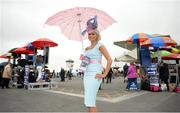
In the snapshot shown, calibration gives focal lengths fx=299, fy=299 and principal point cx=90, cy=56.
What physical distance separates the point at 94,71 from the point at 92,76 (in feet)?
0.30

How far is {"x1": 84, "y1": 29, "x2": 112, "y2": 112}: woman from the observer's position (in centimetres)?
480

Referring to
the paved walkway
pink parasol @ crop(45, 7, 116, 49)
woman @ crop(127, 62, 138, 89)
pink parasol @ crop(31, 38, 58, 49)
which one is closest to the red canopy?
pink parasol @ crop(31, 38, 58, 49)

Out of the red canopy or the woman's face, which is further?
the red canopy

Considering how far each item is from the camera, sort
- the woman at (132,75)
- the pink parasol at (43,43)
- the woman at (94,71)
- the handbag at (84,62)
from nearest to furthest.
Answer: the woman at (94,71) < the handbag at (84,62) < the woman at (132,75) < the pink parasol at (43,43)

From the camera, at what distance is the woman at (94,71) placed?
4.80 metres

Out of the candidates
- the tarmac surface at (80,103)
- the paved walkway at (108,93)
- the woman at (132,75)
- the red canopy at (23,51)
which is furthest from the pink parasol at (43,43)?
the tarmac surface at (80,103)

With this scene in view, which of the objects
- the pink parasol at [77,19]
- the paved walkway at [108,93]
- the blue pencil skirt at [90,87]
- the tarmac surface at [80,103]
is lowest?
the tarmac surface at [80,103]

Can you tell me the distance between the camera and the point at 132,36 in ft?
57.8

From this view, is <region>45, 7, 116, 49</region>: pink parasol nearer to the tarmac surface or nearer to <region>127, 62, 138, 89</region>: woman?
the tarmac surface

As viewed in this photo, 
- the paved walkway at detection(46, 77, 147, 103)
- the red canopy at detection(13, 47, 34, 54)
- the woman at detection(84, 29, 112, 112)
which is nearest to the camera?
the woman at detection(84, 29, 112, 112)

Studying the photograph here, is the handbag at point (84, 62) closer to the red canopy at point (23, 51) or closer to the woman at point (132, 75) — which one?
the woman at point (132, 75)

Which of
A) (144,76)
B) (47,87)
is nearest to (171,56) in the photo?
(144,76)

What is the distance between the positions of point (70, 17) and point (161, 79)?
29.9 ft

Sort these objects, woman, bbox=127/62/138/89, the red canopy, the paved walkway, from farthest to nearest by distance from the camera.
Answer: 1. the red canopy
2. woman, bbox=127/62/138/89
3. the paved walkway
